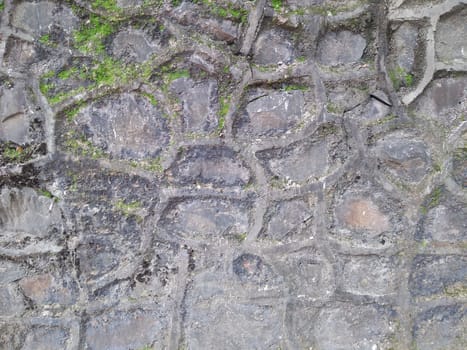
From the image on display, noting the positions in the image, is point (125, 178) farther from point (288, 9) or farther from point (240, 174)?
point (288, 9)

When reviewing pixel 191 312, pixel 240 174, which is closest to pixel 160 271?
pixel 191 312

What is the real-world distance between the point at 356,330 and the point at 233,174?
0.67m

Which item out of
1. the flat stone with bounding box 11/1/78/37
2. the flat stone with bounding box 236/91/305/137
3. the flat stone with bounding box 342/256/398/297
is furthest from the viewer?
the flat stone with bounding box 342/256/398/297

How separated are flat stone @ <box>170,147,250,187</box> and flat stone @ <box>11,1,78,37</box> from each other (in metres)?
0.51

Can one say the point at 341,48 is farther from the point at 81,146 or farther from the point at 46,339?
the point at 46,339

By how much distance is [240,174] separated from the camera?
1.58 m

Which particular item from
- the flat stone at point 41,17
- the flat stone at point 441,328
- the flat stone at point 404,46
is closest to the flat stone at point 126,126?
the flat stone at point 41,17

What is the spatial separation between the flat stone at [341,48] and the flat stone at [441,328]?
0.87 metres

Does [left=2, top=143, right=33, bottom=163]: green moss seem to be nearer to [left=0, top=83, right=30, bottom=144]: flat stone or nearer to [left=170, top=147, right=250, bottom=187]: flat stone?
[left=0, top=83, right=30, bottom=144]: flat stone

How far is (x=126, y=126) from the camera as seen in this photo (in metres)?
1.53

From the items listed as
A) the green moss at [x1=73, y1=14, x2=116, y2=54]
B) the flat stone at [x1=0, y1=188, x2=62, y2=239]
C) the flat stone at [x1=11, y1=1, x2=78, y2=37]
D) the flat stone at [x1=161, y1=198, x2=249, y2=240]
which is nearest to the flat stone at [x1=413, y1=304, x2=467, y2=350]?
the flat stone at [x1=161, y1=198, x2=249, y2=240]

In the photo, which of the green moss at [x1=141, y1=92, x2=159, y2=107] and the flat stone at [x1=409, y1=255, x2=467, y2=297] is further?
the flat stone at [x1=409, y1=255, x2=467, y2=297]

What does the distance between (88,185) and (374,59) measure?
953 millimetres

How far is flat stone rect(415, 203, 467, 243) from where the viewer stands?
159 centimetres
